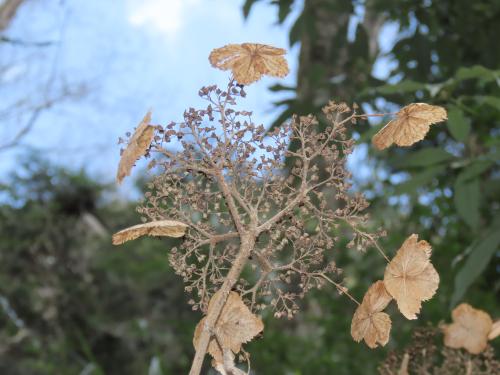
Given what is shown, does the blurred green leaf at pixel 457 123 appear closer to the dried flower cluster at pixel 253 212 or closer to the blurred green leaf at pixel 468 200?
the blurred green leaf at pixel 468 200

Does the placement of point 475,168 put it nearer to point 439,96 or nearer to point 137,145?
point 439,96

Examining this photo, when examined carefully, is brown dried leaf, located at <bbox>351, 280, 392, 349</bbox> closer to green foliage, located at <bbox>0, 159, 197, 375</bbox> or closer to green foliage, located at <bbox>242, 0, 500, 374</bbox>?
green foliage, located at <bbox>242, 0, 500, 374</bbox>

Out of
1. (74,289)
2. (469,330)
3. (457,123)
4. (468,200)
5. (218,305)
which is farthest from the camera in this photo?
(74,289)

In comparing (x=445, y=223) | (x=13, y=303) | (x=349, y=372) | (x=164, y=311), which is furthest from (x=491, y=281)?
(x=13, y=303)

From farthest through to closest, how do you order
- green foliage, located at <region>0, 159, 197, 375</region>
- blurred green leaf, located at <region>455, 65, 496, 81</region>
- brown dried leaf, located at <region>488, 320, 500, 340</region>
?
green foliage, located at <region>0, 159, 197, 375</region> < blurred green leaf, located at <region>455, 65, 496, 81</region> < brown dried leaf, located at <region>488, 320, 500, 340</region>

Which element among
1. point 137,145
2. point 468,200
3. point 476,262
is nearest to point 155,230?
point 137,145

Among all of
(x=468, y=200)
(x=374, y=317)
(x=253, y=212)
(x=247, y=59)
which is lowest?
(x=468, y=200)

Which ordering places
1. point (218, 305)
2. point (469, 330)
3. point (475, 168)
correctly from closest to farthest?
point (218, 305), point (469, 330), point (475, 168)

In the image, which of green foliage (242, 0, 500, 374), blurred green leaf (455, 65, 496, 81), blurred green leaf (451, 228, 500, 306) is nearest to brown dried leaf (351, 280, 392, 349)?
green foliage (242, 0, 500, 374)
